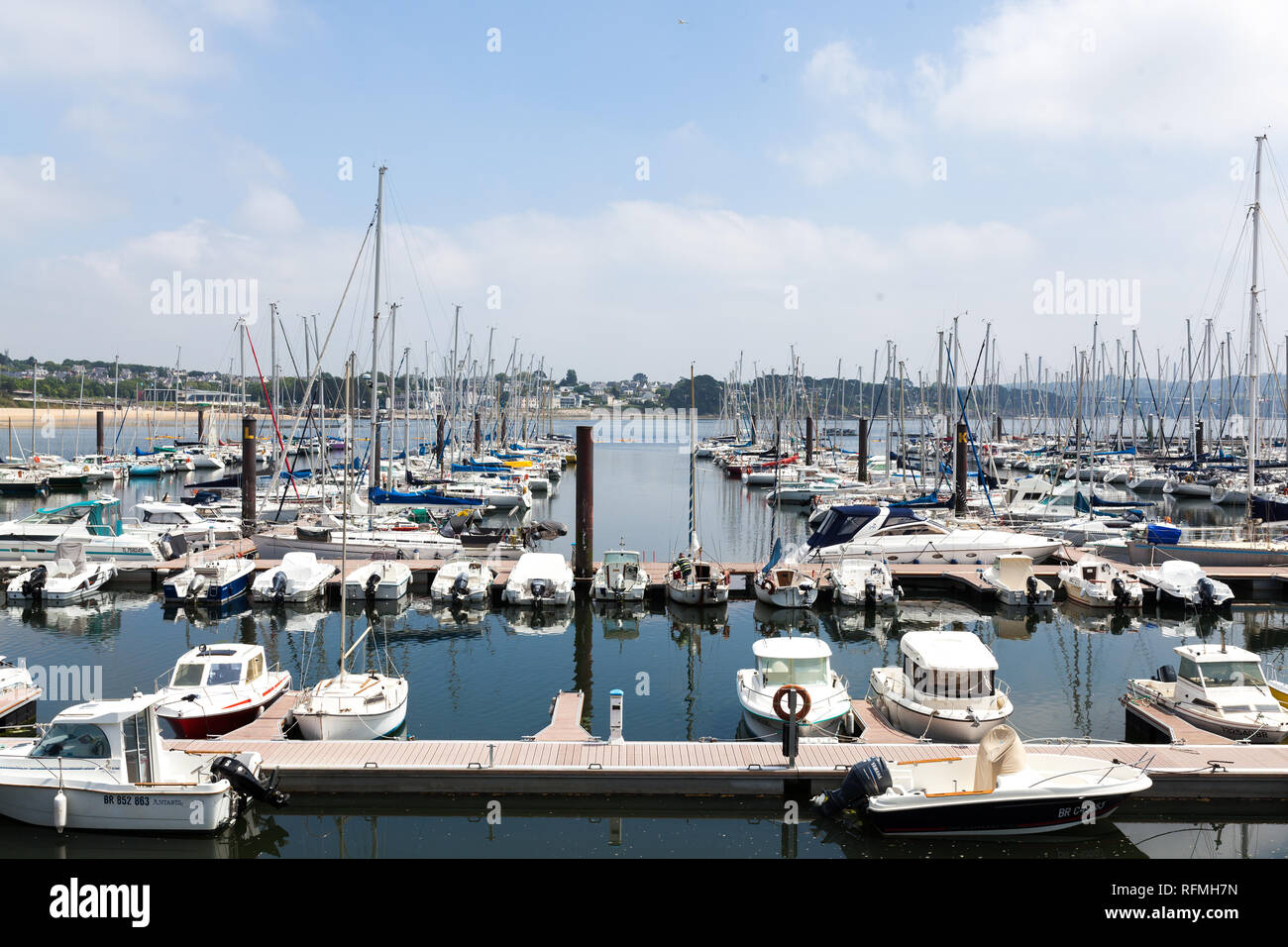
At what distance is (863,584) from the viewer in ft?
117

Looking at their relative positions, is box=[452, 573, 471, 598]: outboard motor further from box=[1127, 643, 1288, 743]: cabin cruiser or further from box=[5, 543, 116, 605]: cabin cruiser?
box=[1127, 643, 1288, 743]: cabin cruiser

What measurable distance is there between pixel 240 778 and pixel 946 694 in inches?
573

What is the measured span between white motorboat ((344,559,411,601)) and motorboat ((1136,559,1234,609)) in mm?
30244

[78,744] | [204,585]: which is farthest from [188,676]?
[204,585]

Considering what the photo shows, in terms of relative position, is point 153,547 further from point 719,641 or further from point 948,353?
point 948,353

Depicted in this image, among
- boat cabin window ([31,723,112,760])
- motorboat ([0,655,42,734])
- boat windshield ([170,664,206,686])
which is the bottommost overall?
motorboat ([0,655,42,734])

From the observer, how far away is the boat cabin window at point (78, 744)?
15.8 meters

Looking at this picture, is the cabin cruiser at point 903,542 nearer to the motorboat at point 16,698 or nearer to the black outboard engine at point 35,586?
the motorboat at point 16,698

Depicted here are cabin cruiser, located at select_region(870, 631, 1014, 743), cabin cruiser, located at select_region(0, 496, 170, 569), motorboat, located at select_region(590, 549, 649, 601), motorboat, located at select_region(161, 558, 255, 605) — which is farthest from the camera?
cabin cruiser, located at select_region(0, 496, 170, 569)

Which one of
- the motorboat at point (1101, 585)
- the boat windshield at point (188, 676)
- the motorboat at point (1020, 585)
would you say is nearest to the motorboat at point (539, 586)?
the boat windshield at point (188, 676)

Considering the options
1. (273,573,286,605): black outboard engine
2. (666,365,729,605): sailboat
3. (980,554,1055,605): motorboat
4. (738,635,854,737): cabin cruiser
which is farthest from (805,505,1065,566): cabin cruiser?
(273,573,286,605): black outboard engine

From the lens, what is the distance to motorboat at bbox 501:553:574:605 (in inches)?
1344
